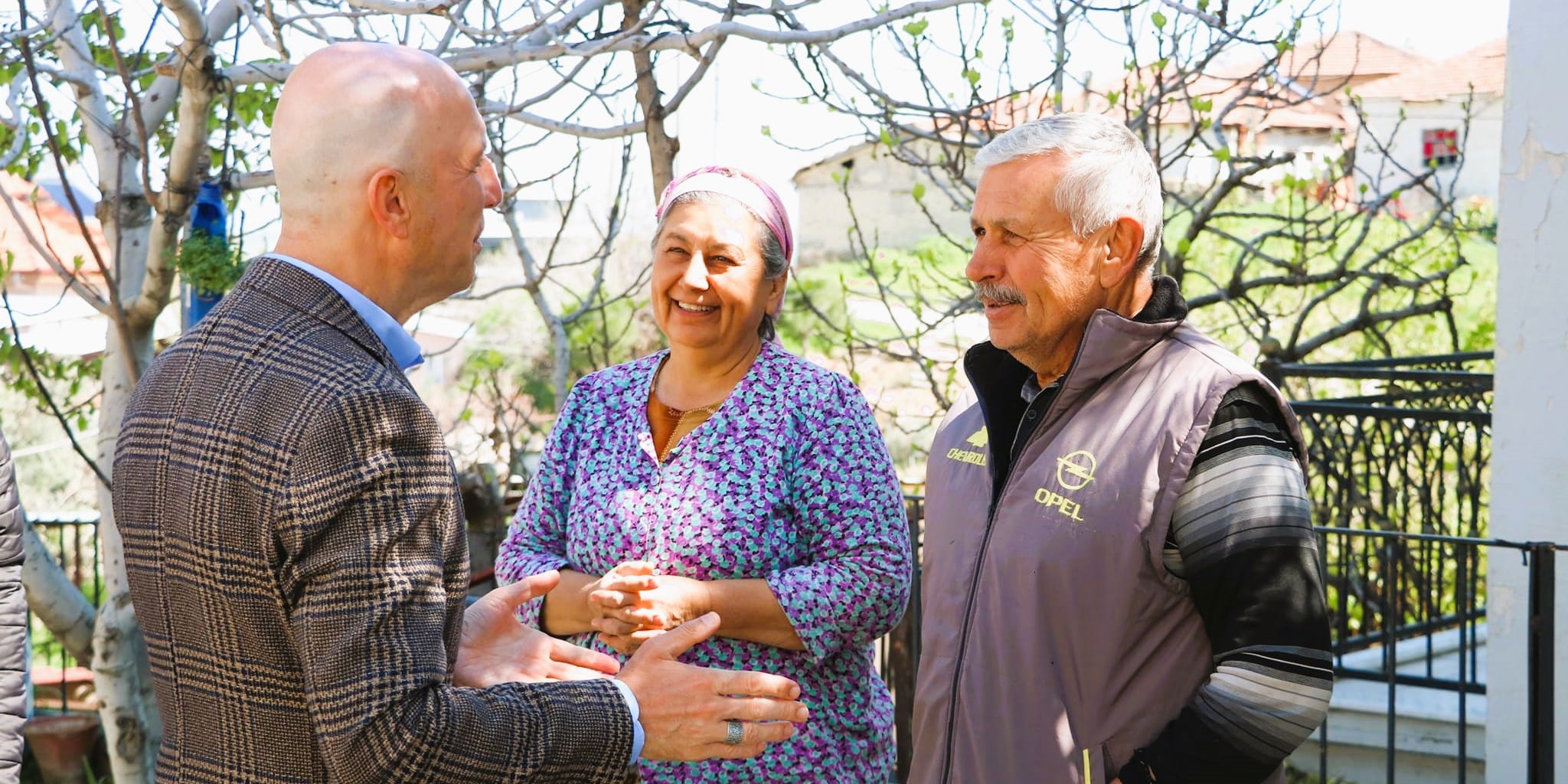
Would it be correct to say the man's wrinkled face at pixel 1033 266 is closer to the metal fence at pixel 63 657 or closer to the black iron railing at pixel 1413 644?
the black iron railing at pixel 1413 644

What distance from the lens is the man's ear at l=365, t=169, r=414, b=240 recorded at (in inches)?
63.4

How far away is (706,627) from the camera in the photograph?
5.93 ft

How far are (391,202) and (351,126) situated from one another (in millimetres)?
102

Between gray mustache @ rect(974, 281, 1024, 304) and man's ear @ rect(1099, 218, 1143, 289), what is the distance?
146 mm

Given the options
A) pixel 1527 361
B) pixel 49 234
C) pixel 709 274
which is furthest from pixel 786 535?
pixel 49 234

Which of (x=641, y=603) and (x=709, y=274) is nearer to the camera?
(x=641, y=603)

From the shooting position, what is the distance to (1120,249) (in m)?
2.27

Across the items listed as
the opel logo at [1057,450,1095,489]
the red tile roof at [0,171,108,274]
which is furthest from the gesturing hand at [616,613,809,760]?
the red tile roof at [0,171,108,274]

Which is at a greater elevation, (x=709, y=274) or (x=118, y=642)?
(x=709, y=274)

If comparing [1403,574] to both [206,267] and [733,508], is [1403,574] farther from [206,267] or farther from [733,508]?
[206,267]

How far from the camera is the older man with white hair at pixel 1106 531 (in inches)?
76.0

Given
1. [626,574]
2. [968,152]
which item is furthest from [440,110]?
[968,152]

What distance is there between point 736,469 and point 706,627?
2.73 feet

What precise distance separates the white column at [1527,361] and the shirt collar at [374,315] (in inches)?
145
